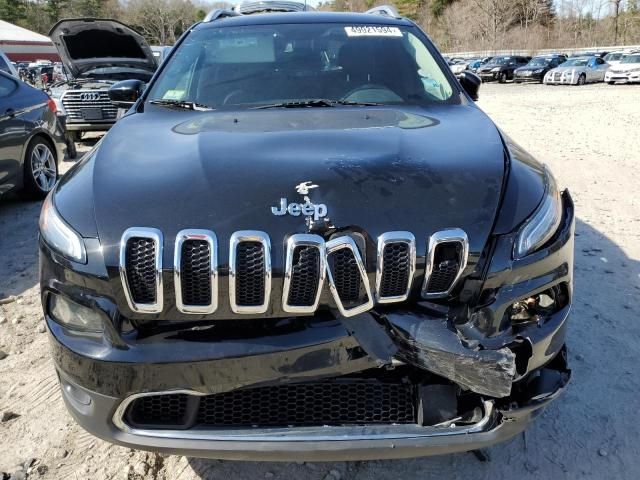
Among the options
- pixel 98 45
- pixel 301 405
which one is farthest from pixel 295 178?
pixel 98 45

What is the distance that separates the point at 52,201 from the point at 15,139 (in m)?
4.18

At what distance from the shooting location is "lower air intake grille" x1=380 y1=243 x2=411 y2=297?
1807 mm

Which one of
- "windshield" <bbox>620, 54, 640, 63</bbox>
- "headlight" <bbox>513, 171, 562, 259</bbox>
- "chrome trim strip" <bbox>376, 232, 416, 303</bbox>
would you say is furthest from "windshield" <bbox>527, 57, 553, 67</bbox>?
"chrome trim strip" <bbox>376, 232, 416, 303</bbox>

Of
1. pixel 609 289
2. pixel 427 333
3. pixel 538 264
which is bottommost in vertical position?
pixel 609 289

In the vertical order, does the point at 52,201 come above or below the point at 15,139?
above

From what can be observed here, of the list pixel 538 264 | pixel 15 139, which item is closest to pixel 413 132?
pixel 538 264

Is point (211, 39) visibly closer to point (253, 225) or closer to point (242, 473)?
point (253, 225)

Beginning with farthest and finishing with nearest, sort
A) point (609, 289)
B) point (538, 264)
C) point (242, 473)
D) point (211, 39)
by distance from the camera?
point (609, 289), point (211, 39), point (242, 473), point (538, 264)

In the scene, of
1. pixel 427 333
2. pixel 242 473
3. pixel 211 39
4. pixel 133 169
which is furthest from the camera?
pixel 211 39

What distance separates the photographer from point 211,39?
3566 millimetres

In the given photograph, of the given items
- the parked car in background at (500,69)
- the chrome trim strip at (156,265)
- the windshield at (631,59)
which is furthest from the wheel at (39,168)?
the parked car in background at (500,69)

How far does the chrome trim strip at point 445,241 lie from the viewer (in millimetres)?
1817

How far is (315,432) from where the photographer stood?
1.83 metres

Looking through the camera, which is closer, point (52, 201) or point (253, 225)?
point (253, 225)
